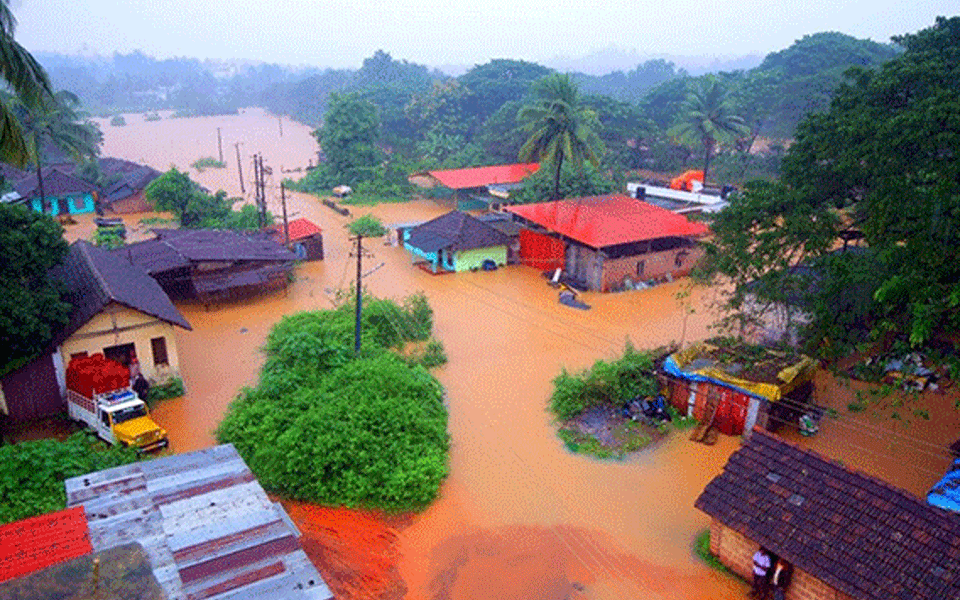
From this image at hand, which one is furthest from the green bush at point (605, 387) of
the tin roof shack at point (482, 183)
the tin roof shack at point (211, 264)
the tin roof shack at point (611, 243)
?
the tin roof shack at point (482, 183)

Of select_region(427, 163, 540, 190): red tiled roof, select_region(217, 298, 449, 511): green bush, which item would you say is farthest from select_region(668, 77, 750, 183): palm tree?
select_region(217, 298, 449, 511): green bush

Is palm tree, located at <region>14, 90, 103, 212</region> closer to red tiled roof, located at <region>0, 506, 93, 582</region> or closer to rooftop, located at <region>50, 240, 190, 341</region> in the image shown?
rooftop, located at <region>50, 240, 190, 341</region>

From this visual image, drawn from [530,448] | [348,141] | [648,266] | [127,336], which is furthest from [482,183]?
[530,448]

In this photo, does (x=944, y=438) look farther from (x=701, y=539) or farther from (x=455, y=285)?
(x=455, y=285)

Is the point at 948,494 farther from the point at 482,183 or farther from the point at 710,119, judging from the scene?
the point at 710,119

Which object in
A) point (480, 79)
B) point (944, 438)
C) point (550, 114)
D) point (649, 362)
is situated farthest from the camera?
point (480, 79)

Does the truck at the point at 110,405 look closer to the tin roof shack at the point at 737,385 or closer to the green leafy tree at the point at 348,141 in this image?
the tin roof shack at the point at 737,385

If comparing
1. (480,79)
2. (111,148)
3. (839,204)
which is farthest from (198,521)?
(111,148)
